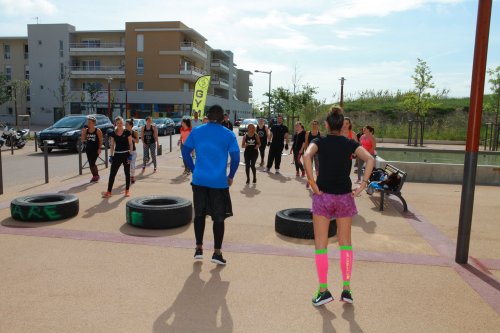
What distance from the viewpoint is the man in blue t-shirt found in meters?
4.82

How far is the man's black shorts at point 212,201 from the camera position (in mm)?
4883

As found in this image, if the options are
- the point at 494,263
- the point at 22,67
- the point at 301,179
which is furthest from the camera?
the point at 22,67

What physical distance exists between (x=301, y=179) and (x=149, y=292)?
8771 millimetres

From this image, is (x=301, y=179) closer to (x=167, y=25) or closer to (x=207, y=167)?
(x=207, y=167)

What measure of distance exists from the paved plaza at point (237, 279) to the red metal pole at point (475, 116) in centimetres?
52

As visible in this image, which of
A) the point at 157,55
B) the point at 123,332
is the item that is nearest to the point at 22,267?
the point at 123,332

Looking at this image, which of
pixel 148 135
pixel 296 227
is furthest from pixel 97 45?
pixel 296 227

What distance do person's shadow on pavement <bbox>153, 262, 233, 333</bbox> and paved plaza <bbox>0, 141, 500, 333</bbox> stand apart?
0.02 metres

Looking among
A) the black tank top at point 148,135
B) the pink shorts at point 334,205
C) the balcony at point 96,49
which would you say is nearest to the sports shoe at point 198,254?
the pink shorts at point 334,205

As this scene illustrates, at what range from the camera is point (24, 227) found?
6.38 metres

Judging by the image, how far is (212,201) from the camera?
16.0 feet

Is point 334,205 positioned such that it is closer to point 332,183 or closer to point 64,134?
point 332,183

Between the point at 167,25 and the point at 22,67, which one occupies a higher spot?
the point at 167,25

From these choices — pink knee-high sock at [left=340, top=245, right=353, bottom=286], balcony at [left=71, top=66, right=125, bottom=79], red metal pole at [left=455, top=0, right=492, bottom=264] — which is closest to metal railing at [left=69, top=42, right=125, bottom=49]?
balcony at [left=71, top=66, right=125, bottom=79]
